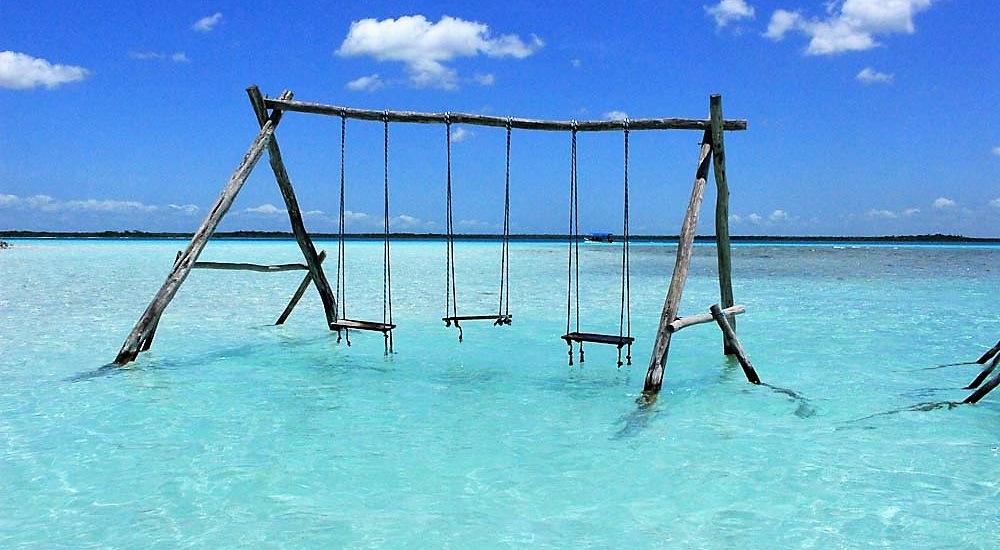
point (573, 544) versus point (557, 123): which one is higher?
point (557, 123)

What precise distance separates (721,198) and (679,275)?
5.72 feet

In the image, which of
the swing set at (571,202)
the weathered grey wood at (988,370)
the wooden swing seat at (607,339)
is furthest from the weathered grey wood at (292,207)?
the weathered grey wood at (988,370)

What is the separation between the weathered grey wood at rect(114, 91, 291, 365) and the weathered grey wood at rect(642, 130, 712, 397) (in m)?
5.83

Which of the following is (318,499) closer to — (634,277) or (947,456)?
(947,456)

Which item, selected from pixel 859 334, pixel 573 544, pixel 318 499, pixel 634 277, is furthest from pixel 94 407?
pixel 634 277

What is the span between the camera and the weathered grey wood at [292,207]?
1064 centimetres

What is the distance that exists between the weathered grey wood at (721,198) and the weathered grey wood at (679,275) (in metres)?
0.15

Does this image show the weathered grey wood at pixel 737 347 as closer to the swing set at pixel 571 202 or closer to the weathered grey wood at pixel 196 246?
the swing set at pixel 571 202

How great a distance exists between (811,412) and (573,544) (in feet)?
14.3

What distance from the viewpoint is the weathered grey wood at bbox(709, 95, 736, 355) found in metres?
9.23

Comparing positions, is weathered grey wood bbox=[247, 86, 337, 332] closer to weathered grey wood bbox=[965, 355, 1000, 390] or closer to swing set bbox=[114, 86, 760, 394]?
swing set bbox=[114, 86, 760, 394]

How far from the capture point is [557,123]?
10.1 metres

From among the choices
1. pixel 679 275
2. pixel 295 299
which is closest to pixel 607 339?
pixel 679 275

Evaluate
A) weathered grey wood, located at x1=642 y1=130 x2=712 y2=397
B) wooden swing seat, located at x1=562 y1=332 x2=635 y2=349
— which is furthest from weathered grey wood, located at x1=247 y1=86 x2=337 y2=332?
weathered grey wood, located at x1=642 y1=130 x2=712 y2=397
